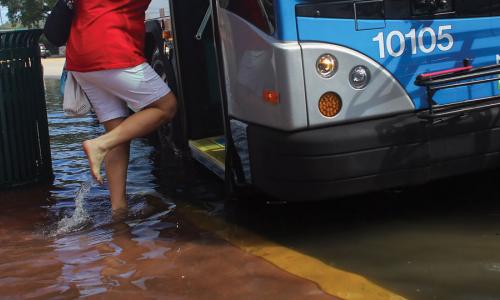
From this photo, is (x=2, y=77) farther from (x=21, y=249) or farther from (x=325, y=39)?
(x=325, y=39)

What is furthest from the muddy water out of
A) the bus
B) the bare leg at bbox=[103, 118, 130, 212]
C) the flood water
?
the bus

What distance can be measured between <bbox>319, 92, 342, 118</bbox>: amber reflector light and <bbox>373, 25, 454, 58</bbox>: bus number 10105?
1.14 ft

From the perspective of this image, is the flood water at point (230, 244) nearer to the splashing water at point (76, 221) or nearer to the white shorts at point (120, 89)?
the splashing water at point (76, 221)

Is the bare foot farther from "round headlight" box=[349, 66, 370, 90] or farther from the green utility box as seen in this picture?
"round headlight" box=[349, 66, 370, 90]

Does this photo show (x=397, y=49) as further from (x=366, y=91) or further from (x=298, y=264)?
(x=298, y=264)

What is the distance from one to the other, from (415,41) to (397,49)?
119 millimetres

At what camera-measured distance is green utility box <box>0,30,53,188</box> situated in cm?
511

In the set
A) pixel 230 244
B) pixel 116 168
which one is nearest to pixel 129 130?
pixel 116 168

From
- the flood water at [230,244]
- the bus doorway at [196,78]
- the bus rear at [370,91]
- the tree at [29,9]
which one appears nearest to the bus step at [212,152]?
the bus doorway at [196,78]

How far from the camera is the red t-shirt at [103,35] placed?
400 cm

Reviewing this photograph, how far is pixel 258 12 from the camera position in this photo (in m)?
3.39

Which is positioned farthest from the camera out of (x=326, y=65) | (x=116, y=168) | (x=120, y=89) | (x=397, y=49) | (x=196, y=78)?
(x=196, y=78)

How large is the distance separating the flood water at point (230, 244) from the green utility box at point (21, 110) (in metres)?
0.22

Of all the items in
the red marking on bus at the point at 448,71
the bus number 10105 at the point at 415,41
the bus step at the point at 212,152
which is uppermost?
the bus number 10105 at the point at 415,41
